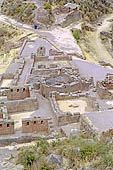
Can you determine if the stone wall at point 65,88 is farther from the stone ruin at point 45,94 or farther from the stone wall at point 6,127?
the stone wall at point 6,127

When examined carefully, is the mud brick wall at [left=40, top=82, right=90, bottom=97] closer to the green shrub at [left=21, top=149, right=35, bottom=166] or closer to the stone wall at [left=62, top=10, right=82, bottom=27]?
the green shrub at [left=21, top=149, right=35, bottom=166]

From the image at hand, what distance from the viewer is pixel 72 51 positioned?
45844 mm

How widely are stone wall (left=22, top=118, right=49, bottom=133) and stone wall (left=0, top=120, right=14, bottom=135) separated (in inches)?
26.7

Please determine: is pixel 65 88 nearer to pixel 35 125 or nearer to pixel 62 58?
pixel 35 125

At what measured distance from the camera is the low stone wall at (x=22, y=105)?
906 inches

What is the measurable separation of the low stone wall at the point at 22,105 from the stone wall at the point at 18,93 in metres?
1.96

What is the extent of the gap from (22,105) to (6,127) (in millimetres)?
3523

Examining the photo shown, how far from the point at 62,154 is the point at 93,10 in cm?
6313

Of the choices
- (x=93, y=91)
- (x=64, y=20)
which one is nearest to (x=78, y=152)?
(x=93, y=91)

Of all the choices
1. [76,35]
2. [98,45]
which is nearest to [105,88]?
[76,35]

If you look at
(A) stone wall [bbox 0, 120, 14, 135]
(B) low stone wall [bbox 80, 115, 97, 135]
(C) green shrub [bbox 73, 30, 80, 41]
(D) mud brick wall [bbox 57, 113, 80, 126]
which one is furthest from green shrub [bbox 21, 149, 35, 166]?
(C) green shrub [bbox 73, 30, 80, 41]

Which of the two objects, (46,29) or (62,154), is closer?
(62,154)

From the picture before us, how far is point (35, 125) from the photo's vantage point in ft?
66.1

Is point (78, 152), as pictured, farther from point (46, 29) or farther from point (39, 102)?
point (46, 29)
